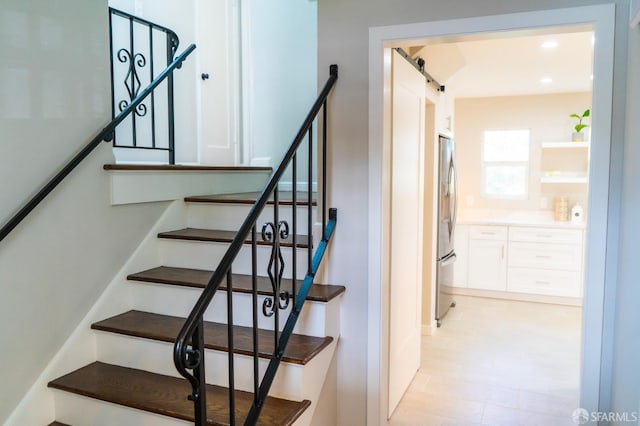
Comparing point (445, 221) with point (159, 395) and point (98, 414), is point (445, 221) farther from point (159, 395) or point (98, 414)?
point (98, 414)

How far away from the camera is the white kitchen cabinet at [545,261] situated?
4.86 metres

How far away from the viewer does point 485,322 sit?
4.39m

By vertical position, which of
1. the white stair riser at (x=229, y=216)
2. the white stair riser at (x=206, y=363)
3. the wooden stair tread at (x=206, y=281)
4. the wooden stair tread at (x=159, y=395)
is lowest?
the wooden stair tread at (x=159, y=395)

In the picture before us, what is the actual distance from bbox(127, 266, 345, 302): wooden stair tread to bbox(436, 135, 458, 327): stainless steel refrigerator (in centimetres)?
207

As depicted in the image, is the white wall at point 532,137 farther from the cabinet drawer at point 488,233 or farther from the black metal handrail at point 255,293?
the black metal handrail at point 255,293

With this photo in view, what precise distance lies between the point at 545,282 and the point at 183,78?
417 centimetres

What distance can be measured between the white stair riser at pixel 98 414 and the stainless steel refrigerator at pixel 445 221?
2.88 meters

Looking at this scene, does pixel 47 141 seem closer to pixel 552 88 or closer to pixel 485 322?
pixel 485 322

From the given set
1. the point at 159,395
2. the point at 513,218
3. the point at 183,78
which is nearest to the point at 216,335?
the point at 159,395

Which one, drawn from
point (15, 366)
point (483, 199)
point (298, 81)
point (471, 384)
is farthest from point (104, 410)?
point (483, 199)

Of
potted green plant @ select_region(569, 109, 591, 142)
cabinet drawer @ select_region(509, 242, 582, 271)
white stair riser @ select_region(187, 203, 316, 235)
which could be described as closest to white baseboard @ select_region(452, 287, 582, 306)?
cabinet drawer @ select_region(509, 242, 582, 271)

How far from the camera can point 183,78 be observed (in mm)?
3668

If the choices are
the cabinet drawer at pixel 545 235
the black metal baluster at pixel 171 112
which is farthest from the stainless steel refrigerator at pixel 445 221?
the black metal baluster at pixel 171 112

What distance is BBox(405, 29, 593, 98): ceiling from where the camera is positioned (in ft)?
11.2
